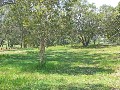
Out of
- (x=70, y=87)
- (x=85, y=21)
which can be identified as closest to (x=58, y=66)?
(x=70, y=87)

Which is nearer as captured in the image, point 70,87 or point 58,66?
point 70,87

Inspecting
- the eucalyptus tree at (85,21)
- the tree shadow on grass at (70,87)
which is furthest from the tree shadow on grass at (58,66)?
the eucalyptus tree at (85,21)

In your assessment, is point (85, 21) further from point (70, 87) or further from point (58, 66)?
point (70, 87)

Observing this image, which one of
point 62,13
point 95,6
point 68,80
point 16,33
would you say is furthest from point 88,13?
point 68,80

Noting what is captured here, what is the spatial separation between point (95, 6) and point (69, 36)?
14.7 meters

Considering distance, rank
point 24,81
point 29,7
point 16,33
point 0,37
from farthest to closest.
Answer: point 16,33 → point 0,37 → point 29,7 → point 24,81

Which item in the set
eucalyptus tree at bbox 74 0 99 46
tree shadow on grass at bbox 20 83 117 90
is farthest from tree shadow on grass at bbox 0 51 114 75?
eucalyptus tree at bbox 74 0 99 46

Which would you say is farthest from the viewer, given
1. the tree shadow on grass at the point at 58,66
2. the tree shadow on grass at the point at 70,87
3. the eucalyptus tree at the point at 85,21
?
the eucalyptus tree at the point at 85,21

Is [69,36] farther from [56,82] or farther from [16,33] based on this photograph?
[56,82]

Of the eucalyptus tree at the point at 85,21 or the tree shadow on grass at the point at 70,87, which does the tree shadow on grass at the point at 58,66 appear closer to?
the tree shadow on grass at the point at 70,87

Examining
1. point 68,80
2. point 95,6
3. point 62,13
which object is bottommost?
point 68,80

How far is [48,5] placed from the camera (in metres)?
36.3

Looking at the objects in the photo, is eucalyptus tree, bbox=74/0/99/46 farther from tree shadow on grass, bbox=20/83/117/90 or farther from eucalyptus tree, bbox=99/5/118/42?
tree shadow on grass, bbox=20/83/117/90

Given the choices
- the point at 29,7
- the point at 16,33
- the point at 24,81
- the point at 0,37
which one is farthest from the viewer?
the point at 16,33
